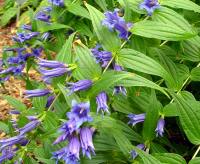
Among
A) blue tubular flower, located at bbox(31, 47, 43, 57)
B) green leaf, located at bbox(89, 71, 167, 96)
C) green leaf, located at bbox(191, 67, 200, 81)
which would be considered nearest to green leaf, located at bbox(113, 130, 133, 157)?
green leaf, located at bbox(89, 71, 167, 96)

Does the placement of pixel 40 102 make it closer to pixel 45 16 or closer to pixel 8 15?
pixel 45 16

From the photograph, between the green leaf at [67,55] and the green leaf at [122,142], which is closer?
the green leaf at [122,142]

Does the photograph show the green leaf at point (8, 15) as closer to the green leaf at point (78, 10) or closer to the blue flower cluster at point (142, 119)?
Answer: the green leaf at point (78, 10)

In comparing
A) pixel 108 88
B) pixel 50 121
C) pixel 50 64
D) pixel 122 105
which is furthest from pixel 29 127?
pixel 122 105

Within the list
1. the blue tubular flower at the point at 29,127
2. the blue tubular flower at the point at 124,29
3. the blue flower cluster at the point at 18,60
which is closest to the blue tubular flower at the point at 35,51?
the blue flower cluster at the point at 18,60

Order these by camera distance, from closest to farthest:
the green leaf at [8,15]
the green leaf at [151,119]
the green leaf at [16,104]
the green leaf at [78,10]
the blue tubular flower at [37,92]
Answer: the green leaf at [151,119] → the blue tubular flower at [37,92] → the green leaf at [78,10] → the green leaf at [16,104] → the green leaf at [8,15]

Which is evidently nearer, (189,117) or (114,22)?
(189,117)

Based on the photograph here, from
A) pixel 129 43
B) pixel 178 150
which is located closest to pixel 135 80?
pixel 129 43

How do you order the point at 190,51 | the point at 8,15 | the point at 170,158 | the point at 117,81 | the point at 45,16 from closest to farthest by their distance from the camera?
the point at 117,81 < the point at 170,158 < the point at 190,51 < the point at 45,16 < the point at 8,15
